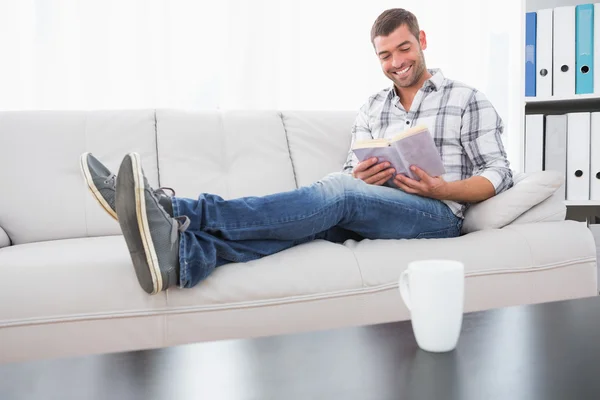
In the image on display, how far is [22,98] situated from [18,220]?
62cm

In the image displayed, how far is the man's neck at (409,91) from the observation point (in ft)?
5.45

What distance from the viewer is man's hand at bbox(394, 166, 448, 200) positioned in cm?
133

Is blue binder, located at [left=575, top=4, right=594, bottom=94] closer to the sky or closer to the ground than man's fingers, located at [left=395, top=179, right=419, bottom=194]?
closer to the sky

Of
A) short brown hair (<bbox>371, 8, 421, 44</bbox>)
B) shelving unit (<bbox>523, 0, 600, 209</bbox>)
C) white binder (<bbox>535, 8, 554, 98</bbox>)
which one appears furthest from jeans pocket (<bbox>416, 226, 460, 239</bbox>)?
white binder (<bbox>535, 8, 554, 98</bbox>)

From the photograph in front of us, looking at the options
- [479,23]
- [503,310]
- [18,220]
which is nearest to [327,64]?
[479,23]

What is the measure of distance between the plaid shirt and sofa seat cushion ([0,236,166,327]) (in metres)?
0.82

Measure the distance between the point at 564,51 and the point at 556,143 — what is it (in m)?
0.36

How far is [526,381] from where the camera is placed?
47cm

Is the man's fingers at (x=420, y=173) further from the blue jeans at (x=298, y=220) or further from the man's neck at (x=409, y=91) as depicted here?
the man's neck at (x=409, y=91)

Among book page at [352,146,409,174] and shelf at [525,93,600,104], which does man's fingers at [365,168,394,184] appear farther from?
shelf at [525,93,600,104]

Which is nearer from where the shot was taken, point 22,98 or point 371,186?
point 371,186

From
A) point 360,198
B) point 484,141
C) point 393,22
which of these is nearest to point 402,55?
point 393,22

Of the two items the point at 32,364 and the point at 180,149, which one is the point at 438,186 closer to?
the point at 180,149

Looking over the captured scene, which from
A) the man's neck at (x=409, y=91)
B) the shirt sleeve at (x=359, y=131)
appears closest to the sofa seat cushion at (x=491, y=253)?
the shirt sleeve at (x=359, y=131)
